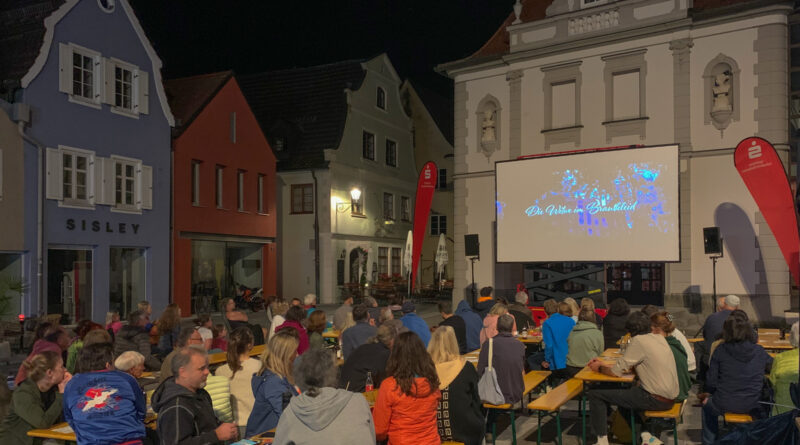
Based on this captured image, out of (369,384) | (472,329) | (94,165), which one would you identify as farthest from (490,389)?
(94,165)

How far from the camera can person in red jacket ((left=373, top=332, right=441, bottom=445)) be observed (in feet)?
16.4

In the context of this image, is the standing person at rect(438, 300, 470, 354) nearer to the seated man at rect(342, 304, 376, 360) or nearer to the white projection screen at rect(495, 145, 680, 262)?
the seated man at rect(342, 304, 376, 360)

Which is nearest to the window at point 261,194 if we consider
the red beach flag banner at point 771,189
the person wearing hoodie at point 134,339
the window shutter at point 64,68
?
the window shutter at point 64,68

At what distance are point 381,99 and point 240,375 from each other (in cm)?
2766

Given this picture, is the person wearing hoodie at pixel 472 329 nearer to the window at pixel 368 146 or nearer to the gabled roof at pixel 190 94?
the gabled roof at pixel 190 94

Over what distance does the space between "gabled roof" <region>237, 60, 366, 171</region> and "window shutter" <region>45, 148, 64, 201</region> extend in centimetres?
1162

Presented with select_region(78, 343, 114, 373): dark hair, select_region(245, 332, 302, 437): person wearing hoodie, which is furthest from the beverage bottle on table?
select_region(78, 343, 114, 373): dark hair

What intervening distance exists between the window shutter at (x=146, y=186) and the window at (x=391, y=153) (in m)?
14.6

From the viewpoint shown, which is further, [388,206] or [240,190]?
[388,206]

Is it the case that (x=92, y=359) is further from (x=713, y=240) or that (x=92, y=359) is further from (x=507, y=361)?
(x=713, y=240)

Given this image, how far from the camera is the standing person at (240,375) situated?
6.00m

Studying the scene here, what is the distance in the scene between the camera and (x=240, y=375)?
6.02 meters

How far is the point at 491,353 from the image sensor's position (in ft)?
25.0

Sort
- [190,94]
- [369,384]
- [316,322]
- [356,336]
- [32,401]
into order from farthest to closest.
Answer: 1. [190,94]
2. [316,322]
3. [356,336]
4. [369,384]
5. [32,401]
